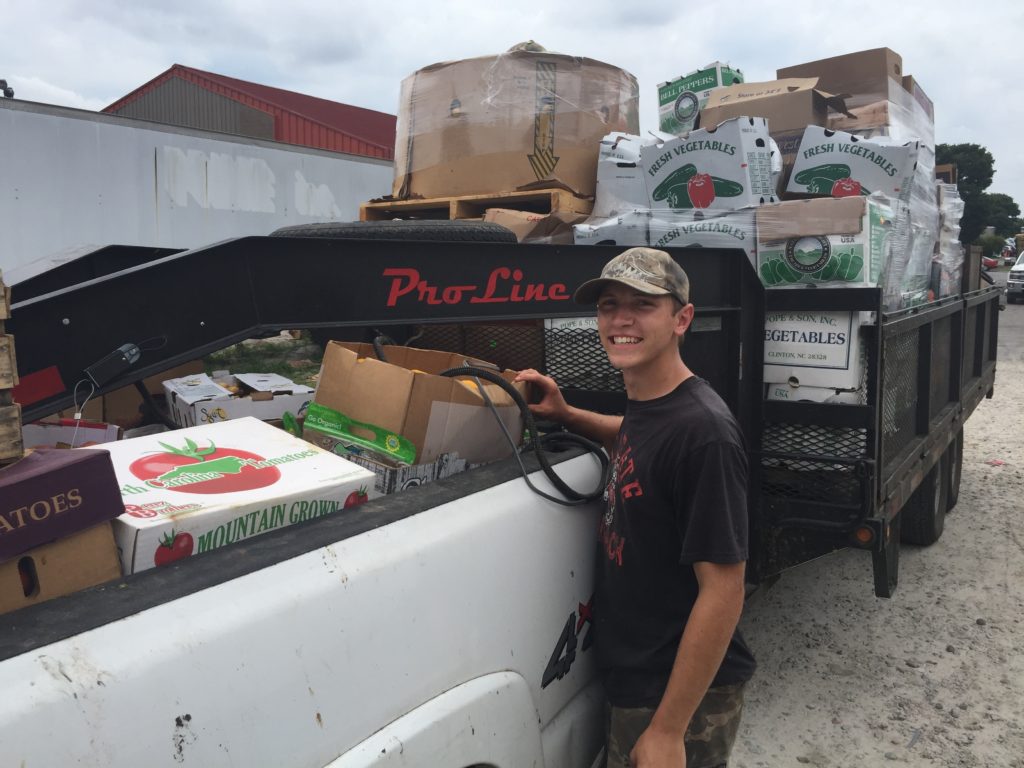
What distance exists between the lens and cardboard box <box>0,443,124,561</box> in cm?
110

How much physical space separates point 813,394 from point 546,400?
1.17 m

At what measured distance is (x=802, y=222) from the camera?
9.29 feet

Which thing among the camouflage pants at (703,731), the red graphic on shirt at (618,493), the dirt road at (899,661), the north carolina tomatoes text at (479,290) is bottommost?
the dirt road at (899,661)

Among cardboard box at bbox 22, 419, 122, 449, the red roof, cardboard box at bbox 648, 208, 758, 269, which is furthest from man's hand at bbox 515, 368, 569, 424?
the red roof

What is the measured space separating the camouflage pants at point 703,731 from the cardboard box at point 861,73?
3.56 metres

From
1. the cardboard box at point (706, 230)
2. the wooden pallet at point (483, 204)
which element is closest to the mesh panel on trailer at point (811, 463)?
the cardboard box at point (706, 230)

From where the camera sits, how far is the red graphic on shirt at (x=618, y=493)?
68.6 inches

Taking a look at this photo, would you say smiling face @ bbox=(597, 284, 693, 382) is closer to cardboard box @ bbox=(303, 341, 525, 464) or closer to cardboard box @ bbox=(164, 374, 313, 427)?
cardboard box @ bbox=(303, 341, 525, 464)

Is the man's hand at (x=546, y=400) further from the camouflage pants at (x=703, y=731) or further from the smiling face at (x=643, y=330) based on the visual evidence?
the camouflage pants at (x=703, y=731)

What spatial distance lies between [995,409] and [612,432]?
→ 8.54 metres

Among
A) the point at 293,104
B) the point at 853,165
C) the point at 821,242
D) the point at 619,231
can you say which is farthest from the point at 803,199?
the point at 293,104

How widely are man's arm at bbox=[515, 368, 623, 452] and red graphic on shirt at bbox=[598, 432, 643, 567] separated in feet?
1.13

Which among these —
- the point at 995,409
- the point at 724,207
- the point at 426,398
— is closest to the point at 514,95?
the point at 724,207

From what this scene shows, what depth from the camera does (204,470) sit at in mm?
1528
